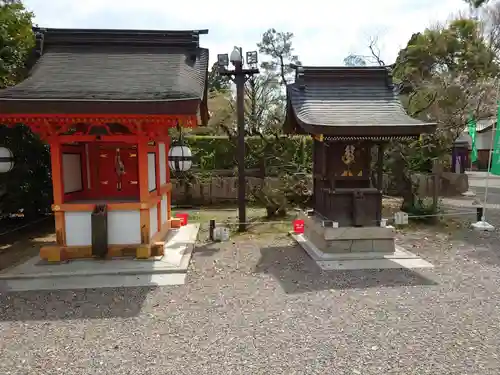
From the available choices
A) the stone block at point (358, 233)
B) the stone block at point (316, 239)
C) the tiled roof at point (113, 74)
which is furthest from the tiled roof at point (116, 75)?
the stone block at point (316, 239)

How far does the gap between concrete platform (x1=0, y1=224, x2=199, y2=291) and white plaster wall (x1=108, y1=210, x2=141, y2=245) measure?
0.33 m

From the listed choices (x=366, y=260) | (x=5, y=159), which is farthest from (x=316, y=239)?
(x=5, y=159)

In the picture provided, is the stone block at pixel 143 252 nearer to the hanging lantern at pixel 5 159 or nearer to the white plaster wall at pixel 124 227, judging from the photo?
the white plaster wall at pixel 124 227

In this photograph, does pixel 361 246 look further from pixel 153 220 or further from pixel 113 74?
pixel 113 74

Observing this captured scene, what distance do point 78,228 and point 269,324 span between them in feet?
13.0

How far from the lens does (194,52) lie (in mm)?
7609

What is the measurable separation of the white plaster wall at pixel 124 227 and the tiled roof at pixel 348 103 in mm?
3313

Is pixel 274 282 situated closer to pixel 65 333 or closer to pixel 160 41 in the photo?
pixel 65 333

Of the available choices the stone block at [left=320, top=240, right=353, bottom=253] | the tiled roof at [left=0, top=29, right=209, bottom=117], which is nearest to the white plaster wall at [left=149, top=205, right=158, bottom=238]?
the tiled roof at [left=0, top=29, right=209, bottom=117]

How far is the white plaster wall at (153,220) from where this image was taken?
653cm

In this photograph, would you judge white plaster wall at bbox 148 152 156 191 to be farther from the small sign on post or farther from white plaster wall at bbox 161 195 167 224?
the small sign on post

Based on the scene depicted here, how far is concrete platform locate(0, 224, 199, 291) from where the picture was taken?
5.26m

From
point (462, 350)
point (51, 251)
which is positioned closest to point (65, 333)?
point (51, 251)

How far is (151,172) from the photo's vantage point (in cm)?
699
